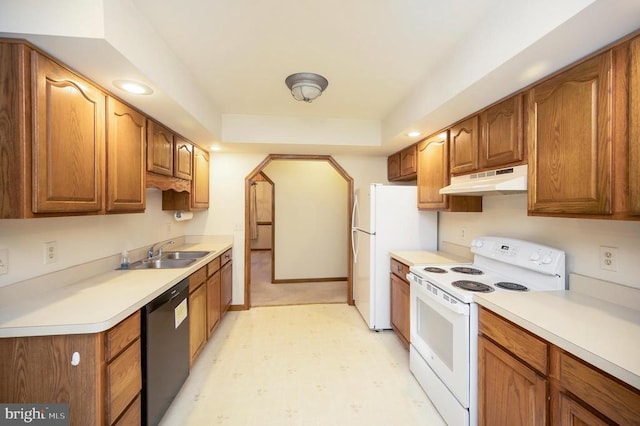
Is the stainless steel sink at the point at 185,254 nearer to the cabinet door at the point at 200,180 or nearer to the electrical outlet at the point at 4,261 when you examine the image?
the cabinet door at the point at 200,180

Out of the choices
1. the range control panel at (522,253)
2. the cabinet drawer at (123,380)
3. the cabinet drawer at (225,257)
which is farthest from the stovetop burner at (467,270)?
the cabinet drawer at (225,257)

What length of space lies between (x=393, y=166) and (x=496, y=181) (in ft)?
6.44

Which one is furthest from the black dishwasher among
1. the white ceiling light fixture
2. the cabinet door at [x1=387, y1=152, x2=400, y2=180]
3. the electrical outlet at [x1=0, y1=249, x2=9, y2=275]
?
the cabinet door at [x1=387, y1=152, x2=400, y2=180]

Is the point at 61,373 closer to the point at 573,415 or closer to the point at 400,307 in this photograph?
the point at 573,415

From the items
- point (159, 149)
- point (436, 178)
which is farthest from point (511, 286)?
point (159, 149)

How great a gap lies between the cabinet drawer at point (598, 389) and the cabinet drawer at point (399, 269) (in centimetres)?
150

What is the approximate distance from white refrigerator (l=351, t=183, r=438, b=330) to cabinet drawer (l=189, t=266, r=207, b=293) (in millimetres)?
1699

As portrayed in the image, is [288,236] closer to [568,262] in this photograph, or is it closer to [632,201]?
[568,262]

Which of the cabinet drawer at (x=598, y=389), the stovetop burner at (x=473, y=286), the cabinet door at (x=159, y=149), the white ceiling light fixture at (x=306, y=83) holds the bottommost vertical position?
the cabinet drawer at (x=598, y=389)

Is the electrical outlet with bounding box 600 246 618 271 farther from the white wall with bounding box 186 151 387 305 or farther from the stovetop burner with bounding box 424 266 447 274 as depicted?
the white wall with bounding box 186 151 387 305

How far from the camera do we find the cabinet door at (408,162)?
3082 mm

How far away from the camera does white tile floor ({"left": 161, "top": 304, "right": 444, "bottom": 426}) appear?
5.98 feet

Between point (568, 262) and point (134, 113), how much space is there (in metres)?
3.01

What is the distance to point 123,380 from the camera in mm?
1319
